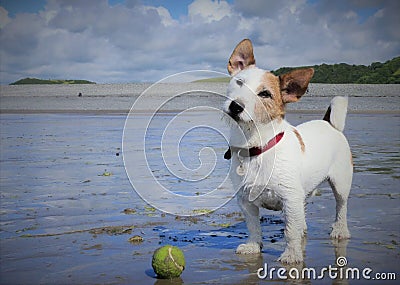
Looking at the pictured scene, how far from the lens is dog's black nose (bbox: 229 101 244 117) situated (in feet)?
16.3

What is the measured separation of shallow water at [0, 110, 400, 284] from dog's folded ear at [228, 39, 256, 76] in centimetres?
192

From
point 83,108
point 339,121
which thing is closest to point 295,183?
point 339,121

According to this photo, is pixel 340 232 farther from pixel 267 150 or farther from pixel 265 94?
pixel 265 94

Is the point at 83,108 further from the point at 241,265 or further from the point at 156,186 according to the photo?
the point at 241,265

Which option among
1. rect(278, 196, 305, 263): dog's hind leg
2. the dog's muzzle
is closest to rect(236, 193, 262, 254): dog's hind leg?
rect(278, 196, 305, 263): dog's hind leg

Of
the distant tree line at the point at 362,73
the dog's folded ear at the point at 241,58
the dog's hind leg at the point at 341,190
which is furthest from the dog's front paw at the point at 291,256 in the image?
the distant tree line at the point at 362,73

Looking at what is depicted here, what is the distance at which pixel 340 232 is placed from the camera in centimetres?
632

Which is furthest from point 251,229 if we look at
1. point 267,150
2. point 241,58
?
point 241,58

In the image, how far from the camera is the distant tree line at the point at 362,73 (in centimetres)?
4703

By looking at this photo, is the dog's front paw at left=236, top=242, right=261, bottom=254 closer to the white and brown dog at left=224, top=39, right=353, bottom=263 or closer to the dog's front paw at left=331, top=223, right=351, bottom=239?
the white and brown dog at left=224, top=39, right=353, bottom=263

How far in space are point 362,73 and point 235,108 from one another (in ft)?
151

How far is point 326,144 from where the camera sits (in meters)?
6.37

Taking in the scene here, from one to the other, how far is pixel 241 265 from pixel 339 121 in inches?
104

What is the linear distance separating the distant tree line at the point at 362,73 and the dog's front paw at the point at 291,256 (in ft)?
141
